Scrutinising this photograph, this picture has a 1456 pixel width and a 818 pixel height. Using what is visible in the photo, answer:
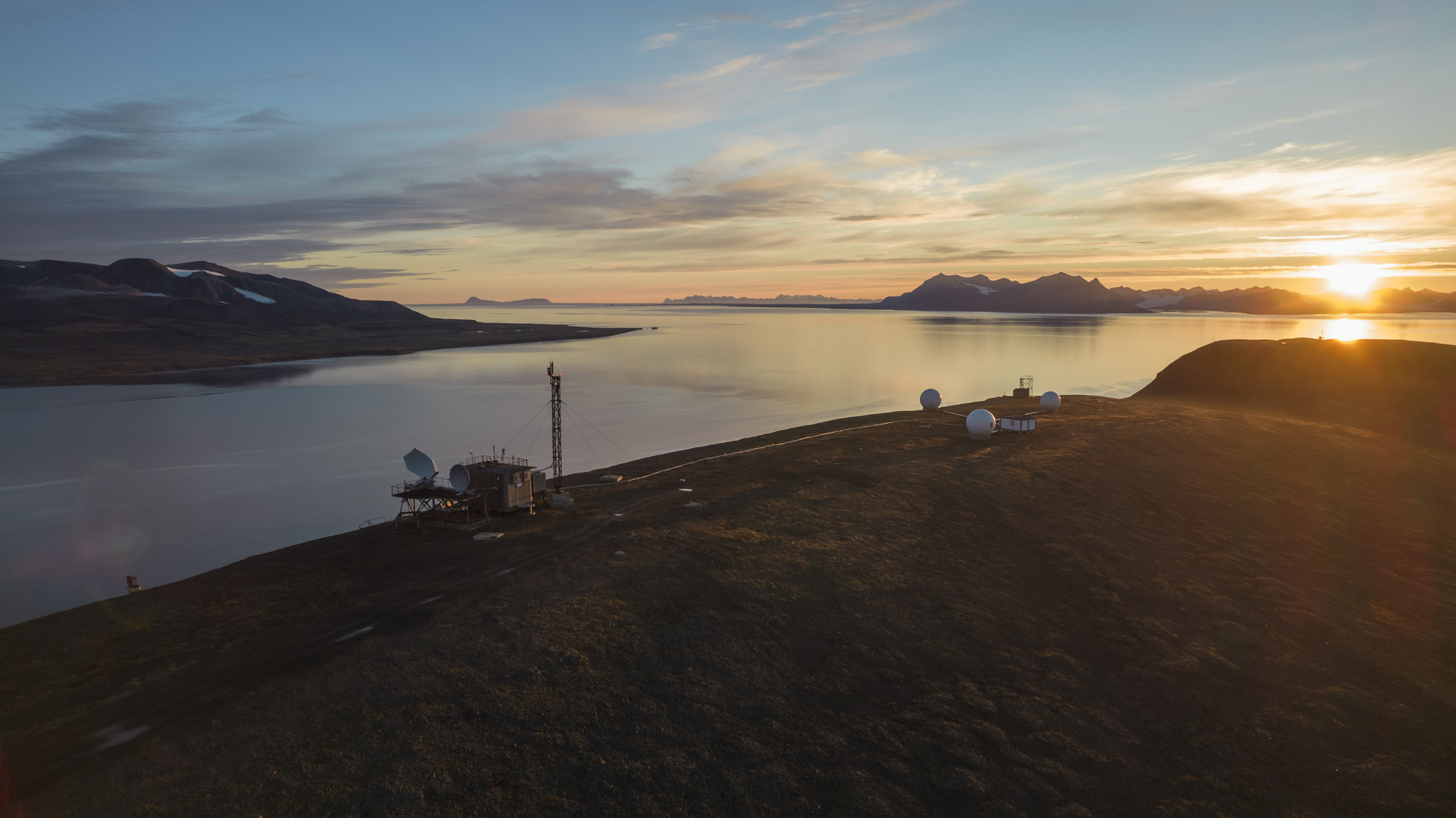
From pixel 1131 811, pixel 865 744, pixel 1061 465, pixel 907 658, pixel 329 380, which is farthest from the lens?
pixel 329 380

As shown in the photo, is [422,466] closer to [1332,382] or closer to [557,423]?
[557,423]

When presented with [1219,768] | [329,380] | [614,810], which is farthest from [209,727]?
[329,380]

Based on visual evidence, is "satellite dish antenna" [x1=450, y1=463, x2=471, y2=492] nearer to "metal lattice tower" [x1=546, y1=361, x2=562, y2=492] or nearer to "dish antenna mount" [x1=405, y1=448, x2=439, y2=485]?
"dish antenna mount" [x1=405, y1=448, x2=439, y2=485]

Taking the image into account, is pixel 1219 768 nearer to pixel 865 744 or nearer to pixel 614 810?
pixel 865 744

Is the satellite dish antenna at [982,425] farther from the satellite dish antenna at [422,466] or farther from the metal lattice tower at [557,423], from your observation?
the satellite dish antenna at [422,466]

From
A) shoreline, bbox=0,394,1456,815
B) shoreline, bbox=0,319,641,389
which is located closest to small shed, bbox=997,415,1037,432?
shoreline, bbox=0,394,1456,815
